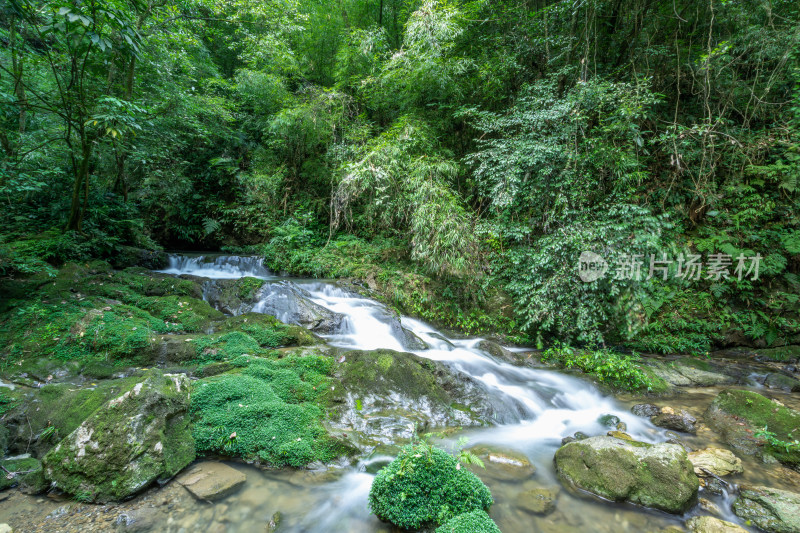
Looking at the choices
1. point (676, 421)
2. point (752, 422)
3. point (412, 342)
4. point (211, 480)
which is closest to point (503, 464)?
point (676, 421)

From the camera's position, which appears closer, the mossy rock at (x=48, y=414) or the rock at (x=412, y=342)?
the mossy rock at (x=48, y=414)

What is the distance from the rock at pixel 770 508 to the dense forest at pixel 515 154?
9.40 feet

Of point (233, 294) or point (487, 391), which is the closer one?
point (487, 391)

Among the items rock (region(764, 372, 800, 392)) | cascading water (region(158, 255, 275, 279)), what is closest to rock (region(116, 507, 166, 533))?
cascading water (region(158, 255, 275, 279))

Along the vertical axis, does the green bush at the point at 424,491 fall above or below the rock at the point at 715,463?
above

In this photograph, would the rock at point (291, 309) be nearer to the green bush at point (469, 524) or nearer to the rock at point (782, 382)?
the green bush at point (469, 524)

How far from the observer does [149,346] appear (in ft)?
16.0

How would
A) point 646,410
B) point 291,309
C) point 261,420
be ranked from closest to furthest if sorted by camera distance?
point 261,420 < point 646,410 < point 291,309

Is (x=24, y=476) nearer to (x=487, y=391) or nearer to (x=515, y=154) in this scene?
(x=487, y=391)

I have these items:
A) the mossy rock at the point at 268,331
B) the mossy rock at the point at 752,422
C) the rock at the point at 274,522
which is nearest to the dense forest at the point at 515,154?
the mossy rock at the point at 752,422

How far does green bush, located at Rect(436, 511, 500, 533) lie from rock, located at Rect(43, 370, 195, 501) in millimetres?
2542

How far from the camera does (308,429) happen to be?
3.82m

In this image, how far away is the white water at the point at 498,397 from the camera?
11.1ft

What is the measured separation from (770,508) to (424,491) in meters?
3.49
